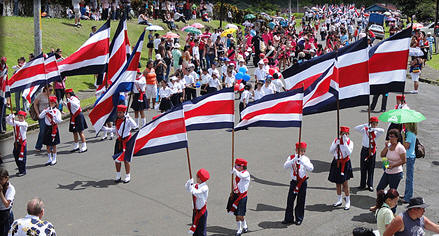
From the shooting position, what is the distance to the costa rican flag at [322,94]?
35.4 ft

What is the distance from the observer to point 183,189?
38.8 ft

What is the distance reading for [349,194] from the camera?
11.0 meters

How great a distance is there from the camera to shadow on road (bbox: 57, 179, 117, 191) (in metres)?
12.0

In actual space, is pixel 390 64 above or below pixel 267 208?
above

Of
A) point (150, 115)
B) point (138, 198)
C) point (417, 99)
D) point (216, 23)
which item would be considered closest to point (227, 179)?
point (138, 198)

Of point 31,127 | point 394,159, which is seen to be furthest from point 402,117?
point 31,127

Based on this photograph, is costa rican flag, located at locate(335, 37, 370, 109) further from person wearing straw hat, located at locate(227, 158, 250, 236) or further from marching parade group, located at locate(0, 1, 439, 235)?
person wearing straw hat, located at locate(227, 158, 250, 236)

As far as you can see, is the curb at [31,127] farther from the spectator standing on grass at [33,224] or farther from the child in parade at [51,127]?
the spectator standing on grass at [33,224]

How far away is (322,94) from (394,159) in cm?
189

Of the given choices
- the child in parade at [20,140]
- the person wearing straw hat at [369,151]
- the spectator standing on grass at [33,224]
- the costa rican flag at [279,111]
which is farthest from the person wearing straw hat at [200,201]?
the child in parade at [20,140]

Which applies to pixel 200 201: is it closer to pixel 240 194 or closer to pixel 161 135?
pixel 240 194

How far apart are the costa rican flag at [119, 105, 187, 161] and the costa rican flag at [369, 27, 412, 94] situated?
475 cm

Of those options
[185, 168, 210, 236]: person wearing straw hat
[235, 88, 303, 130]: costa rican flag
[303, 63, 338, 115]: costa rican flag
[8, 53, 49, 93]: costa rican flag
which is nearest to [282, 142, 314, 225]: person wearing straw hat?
[235, 88, 303, 130]: costa rican flag

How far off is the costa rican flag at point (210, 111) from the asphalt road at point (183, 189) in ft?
6.10
